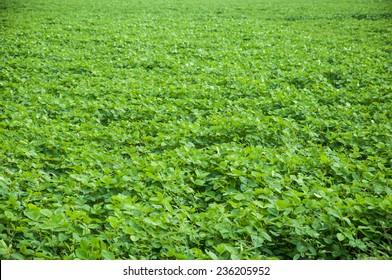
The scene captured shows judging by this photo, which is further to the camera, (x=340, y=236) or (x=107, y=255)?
(x=340, y=236)

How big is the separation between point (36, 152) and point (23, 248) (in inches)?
71.9

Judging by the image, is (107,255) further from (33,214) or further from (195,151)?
(195,151)

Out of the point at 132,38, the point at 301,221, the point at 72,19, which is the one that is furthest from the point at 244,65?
the point at 72,19

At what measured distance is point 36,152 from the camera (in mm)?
4070

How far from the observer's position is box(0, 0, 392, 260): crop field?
2.69 metres

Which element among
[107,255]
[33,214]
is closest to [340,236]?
[107,255]

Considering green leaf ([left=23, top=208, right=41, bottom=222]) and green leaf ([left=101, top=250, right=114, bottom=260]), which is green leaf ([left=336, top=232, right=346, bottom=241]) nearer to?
green leaf ([left=101, top=250, right=114, bottom=260])

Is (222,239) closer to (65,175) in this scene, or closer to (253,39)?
(65,175)

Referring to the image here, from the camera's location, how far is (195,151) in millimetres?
3969

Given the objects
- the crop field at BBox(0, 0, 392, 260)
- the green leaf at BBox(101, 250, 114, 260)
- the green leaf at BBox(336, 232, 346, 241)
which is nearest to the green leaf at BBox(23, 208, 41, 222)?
the crop field at BBox(0, 0, 392, 260)

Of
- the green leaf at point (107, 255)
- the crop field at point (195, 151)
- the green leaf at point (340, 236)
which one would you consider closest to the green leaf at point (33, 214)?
the crop field at point (195, 151)

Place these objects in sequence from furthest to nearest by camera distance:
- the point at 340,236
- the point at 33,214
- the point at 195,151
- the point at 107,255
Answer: the point at 195,151 → the point at 33,214 → the point at 340,236 → the point at 107,255

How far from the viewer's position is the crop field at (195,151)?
269 centimetres
